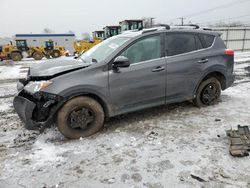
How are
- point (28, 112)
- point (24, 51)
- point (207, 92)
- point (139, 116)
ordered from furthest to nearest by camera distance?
point (24, 51) < point (207, 92) < point (139, 116) < point (28, 112)

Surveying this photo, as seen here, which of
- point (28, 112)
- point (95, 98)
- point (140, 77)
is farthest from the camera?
point (140, 77)

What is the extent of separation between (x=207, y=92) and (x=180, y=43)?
4.44 feet

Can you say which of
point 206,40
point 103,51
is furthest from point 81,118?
point 206,40

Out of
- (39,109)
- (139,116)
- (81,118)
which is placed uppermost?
(39,109)

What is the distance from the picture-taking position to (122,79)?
376 cm

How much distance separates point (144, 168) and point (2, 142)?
2.51 m

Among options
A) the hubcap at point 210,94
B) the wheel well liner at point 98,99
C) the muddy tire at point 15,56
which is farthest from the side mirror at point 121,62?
the muddy tire at point 15,56

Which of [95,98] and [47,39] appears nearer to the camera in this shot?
[95,98]

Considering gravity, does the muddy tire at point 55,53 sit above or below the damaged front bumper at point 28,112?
above

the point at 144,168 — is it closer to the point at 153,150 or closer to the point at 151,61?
the point at 153,150

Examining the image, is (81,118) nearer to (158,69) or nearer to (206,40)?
(158,69)

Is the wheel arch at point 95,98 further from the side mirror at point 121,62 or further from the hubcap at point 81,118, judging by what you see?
the side mirror at point 121,62

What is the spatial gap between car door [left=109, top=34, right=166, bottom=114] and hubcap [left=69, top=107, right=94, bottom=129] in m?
0.49

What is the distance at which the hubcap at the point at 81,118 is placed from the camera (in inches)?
141
